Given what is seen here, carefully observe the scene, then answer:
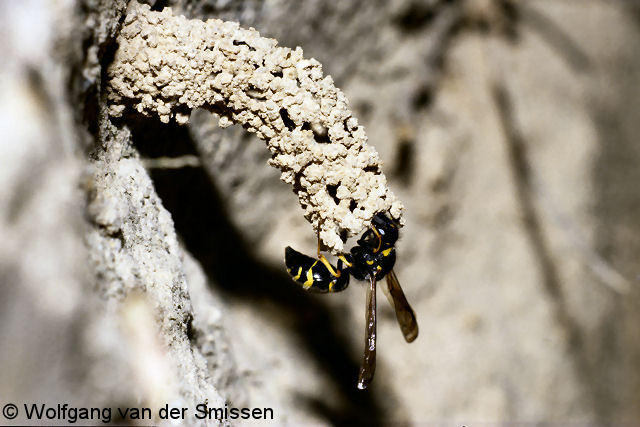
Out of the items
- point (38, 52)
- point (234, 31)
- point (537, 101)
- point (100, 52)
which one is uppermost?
point (537, 101)

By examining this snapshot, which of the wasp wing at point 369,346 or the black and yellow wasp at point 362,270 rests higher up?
the black and yellow wasp at point 362,270

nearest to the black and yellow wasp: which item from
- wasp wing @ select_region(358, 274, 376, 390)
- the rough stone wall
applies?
wasp wing @ select_region(358, 274, 376, 390)

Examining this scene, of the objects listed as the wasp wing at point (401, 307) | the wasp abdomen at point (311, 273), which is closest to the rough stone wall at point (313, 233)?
the wasp abdomen at point (311, 273)

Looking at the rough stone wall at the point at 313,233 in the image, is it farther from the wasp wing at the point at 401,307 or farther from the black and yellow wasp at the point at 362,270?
the wasp wing at the point at 401,307

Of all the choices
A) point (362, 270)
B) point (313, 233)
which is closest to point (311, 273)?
point (362, 270)

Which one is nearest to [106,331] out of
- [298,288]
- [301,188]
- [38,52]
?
[38,52]

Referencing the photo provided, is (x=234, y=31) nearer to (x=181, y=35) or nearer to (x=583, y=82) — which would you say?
(x=181, y=35)

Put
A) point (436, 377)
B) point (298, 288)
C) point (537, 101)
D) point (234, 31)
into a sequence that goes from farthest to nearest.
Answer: point (537, 101), point (436, 377), point (298, 288), point (234, 31)
